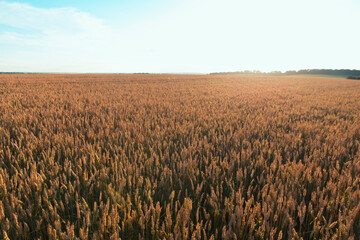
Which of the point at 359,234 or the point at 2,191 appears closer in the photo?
the point at 359,234

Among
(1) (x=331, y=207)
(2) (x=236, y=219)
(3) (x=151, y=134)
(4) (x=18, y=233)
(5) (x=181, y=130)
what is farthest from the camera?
(5) (x=181, y=130)

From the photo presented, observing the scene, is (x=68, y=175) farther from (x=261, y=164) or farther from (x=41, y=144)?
(x=261, y=164)

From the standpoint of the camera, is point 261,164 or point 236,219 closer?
point 236,219

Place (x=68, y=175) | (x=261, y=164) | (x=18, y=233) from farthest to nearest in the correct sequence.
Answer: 1. (x=261, y=164)
2. (x=68, y=175)
3. (x=18, y=233)

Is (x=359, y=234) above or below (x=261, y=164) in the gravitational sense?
below

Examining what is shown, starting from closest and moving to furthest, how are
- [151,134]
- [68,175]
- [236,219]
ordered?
[236,219]
[68,175]
[151,134]

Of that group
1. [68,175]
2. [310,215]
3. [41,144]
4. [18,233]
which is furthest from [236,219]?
[41,144]

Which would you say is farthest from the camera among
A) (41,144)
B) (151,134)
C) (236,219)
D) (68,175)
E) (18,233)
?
(151,134)

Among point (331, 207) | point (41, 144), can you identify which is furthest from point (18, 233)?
point (331, 207)

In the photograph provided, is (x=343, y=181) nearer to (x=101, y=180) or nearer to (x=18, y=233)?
(x=101, y=180)
